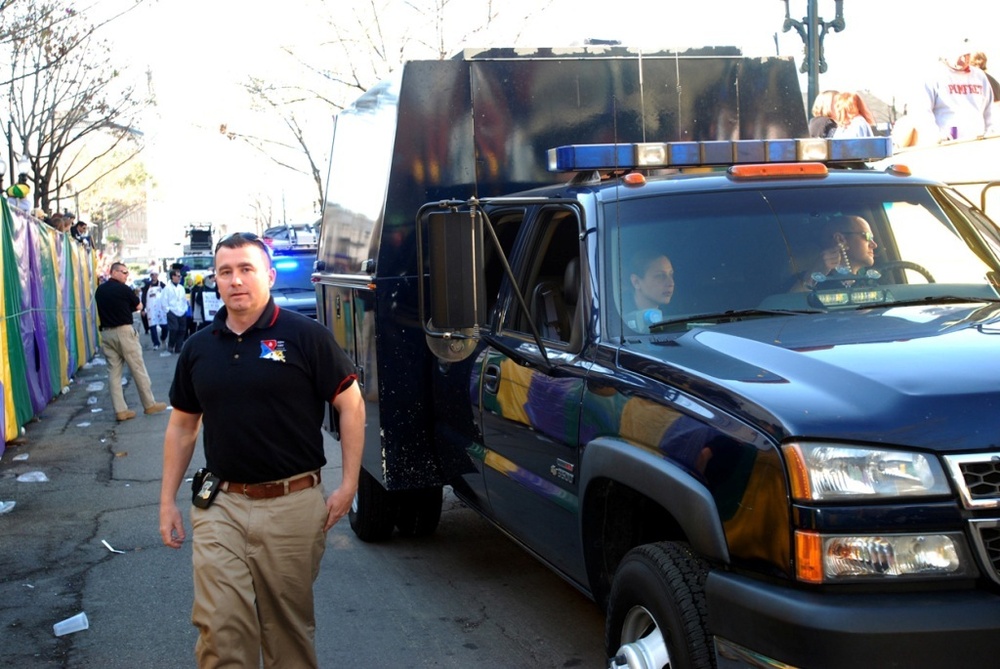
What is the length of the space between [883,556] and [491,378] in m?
2.41

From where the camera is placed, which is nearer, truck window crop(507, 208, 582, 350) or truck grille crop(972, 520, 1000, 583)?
truck grille crop(972, 520, 1000, 583)

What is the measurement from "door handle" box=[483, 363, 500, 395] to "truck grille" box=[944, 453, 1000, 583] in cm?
238

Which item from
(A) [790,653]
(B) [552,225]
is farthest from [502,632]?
(A) [790,653]

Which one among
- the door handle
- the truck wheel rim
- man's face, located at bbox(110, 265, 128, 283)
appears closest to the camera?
the truck wheel rim

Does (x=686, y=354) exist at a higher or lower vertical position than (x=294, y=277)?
lower

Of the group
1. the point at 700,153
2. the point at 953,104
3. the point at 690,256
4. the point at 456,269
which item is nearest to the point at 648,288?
the point at 690,256

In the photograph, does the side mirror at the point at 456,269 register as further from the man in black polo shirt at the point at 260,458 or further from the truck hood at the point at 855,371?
the truck hood at the point at 855,371

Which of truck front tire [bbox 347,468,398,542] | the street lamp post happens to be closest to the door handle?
truck front tire [bbox 347,468,398,542]

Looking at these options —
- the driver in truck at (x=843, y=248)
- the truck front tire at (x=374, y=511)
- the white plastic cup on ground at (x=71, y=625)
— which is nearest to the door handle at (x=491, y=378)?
the driver in truck at (x=843, y=248)

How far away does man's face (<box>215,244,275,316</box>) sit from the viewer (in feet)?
12.8

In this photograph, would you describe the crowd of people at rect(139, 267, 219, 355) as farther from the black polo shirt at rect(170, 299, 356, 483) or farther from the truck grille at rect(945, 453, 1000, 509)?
the truck grille at rect(945, 453, 1000, 509)

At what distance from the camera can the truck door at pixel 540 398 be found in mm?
4254

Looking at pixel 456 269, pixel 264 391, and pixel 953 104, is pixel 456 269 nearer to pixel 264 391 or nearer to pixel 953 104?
pixel 264 391

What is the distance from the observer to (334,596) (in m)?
6.08
